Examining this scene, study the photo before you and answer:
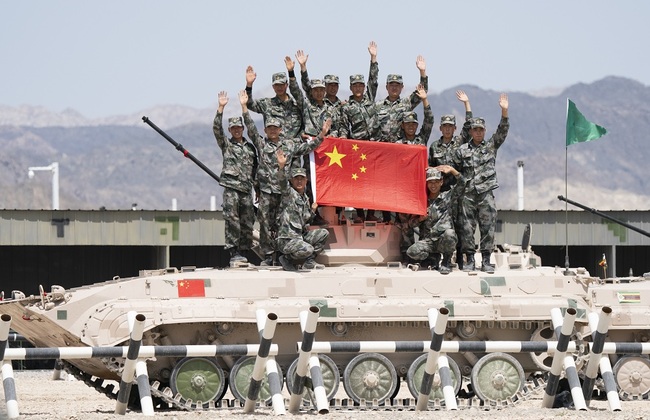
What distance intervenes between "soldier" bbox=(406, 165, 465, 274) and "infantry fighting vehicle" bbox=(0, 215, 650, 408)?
0.35 metres

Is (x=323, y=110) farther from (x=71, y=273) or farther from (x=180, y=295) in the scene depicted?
(x=71, y=273)

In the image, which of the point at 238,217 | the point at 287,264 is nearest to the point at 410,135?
the point at 238,217

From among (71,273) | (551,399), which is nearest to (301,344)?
(551,399)

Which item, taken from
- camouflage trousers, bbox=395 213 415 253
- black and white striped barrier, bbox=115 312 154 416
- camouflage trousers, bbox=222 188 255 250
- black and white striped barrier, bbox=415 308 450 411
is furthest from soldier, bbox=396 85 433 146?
black and white striped barrier, bbox=115 312 154 416

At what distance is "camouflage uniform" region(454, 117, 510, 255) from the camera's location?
88.3ft

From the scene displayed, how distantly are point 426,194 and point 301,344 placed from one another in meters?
7.22

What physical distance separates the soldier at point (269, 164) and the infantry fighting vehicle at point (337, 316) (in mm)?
1262

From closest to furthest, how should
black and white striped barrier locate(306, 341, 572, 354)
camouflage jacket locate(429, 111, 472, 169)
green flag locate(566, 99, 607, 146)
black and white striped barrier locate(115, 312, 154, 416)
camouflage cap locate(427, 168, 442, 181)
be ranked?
black and white striped barrier locate(115, 312, 154, 416) → black and white striped barrier locate(306, 341, 572, 354) → camouflage cap locate(427, 168, 442, 181) → camouflage jacket locate(429, 111, 472, 169) → green flag locate(566, 99, 607, 146)

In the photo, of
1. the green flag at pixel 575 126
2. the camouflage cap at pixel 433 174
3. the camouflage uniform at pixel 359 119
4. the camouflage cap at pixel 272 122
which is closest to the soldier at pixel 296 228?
the camouflage cap at pixel 272 122

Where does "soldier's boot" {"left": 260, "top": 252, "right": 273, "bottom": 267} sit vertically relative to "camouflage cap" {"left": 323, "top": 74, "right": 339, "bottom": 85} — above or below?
Result: below

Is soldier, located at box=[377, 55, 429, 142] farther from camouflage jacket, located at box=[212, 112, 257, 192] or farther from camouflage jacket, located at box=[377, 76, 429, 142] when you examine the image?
camouflage jacket, located at box=[212, 112, 257, 192]

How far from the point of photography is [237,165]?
2731 cm

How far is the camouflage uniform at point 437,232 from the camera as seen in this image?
26016 millimetres

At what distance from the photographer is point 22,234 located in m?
46.5
